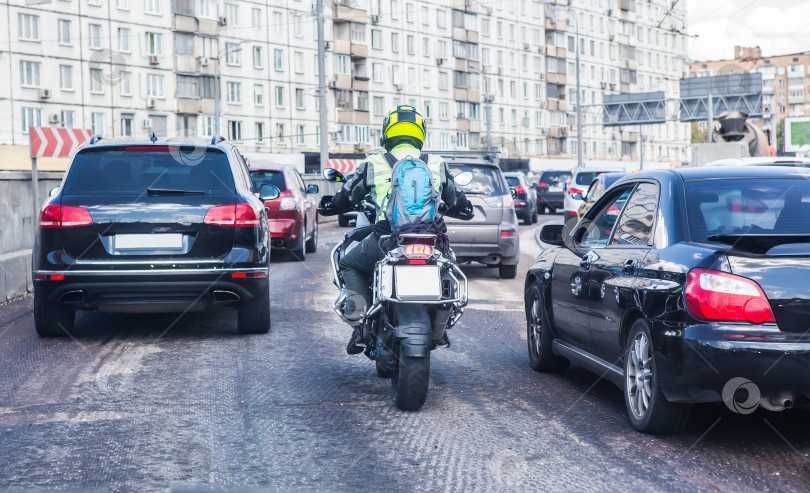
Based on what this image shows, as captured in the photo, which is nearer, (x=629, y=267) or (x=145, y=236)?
(x=629, y=267)

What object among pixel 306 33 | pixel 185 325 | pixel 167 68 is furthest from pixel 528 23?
pixel 185 325

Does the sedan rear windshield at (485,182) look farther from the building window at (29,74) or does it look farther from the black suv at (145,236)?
the building window at (29,74)

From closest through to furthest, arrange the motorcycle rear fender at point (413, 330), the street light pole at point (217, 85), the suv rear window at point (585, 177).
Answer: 1. the motorcycle rear fender at point (413, 330)
2. the suv rear window at point (585, 177)
3. the street light pole at point (217, 85)

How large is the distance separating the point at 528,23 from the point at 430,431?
3568 inches

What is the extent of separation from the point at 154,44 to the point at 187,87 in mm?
3172

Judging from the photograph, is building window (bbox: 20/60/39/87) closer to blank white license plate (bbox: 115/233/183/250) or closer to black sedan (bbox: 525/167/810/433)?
blank white license plate (bbox: 115/233/183/250)

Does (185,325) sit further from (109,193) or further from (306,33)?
(306,33)

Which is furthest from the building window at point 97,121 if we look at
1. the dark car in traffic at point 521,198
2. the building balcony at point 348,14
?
the dark car in traffic at point 521,198

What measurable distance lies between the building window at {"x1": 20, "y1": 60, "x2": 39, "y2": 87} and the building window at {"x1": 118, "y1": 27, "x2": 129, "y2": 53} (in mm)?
5483

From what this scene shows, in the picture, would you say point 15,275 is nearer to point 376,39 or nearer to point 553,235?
point 553,235

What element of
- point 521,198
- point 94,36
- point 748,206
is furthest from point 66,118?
point 748,206

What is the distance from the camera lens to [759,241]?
4.96 meters

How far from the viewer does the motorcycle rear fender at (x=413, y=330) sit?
19.2 feet

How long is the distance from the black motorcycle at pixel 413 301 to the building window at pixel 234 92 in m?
61.3
